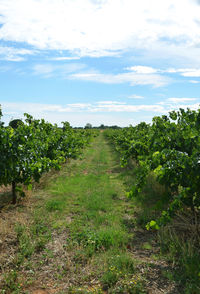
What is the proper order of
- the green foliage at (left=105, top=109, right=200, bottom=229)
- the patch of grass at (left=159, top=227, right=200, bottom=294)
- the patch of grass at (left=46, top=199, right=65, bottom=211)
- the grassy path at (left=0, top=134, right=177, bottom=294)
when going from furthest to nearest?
the patch of grass at (left=46, top=199, right=65, bottom=211) → the green foliage at (left=105, top=109, right=200, bottom=229) → the grassy path at (left=0, top=134, right=177, bottom=294) → the patch of grass at (left=159, top=227, right=200, bottom=294)

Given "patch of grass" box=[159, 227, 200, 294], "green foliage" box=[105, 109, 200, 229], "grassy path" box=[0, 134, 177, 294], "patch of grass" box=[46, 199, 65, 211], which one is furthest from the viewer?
"patch of grass" box=[46, 199, 65, 211]

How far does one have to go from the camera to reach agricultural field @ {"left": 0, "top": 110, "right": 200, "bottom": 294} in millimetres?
3914

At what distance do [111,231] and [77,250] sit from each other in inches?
36.2

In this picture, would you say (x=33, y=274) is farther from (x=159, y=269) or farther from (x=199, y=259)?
(x=199, y=259)

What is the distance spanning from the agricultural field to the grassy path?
2cm

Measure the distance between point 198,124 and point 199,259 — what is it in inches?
107

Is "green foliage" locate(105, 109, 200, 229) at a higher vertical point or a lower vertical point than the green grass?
higher

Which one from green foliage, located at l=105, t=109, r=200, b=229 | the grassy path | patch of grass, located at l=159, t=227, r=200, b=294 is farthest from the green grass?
green foliage, located at l=105, t=109, r=200, b=229

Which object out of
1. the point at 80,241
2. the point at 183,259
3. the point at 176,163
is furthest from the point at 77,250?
the point at 176,163

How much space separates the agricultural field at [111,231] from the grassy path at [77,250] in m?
0.02

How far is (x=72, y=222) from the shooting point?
6.16m

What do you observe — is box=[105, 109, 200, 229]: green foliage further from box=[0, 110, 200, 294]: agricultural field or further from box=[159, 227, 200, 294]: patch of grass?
box=[159, 227, 200, 294]: patch of grass

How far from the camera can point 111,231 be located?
536cm

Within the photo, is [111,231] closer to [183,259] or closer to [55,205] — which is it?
[183,259]
